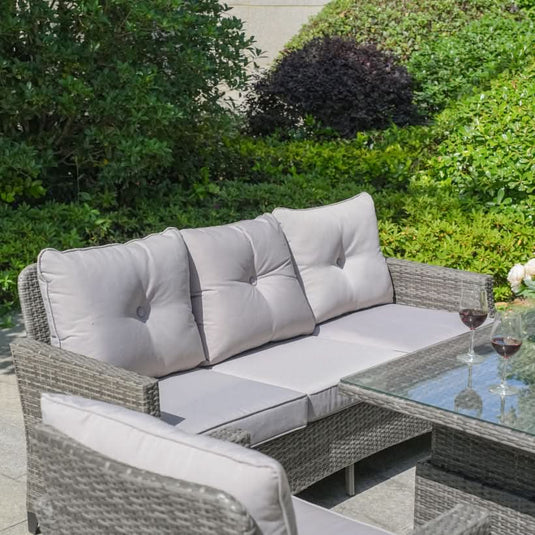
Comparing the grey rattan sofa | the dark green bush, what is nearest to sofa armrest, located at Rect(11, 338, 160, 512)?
the grey rattan sofa

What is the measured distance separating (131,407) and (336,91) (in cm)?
612

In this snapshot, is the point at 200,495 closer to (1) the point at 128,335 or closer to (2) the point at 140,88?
(1) the point at 128,335

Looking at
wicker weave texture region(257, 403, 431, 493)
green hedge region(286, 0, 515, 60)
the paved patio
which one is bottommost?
the paved patio

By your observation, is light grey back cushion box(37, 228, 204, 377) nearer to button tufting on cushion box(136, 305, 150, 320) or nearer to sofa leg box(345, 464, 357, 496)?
button tufting on cushion box(136, 305, 150, 320)

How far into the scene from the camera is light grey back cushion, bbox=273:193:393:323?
4531 millimetres

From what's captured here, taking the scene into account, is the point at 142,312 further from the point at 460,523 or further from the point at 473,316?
the point at 460,523

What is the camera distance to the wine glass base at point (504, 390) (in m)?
3.18

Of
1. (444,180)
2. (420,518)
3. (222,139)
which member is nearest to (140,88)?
(222,139)

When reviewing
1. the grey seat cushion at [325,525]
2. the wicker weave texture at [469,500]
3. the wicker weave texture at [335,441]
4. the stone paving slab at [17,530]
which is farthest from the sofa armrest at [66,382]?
the wicker weave texture at [469,500]

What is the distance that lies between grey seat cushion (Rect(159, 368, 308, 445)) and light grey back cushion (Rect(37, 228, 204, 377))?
0.53 feet

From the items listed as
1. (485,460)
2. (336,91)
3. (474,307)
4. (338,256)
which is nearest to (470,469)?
(485,460)

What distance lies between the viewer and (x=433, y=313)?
471cm

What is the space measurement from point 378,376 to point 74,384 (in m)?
1.12

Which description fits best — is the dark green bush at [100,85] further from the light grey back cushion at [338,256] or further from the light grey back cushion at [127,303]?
the light grey back cushion at [127,303]
